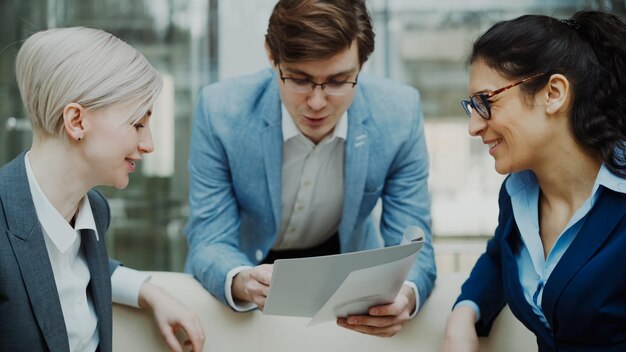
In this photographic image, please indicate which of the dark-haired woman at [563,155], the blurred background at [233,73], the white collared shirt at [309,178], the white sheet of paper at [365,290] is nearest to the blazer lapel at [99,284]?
the white sheet of paper at [365,290]

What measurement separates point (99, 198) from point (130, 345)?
477 millimetres

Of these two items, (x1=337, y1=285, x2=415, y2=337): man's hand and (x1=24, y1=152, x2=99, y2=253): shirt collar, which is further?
(x1=337, y1=285, x2=415, y2=337): man's hand

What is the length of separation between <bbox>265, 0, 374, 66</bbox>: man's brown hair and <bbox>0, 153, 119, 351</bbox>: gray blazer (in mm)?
859

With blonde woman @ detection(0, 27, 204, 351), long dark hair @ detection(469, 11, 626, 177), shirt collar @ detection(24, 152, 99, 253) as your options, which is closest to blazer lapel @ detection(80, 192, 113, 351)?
blonde woman @ detection(0, 27, 204, 351)

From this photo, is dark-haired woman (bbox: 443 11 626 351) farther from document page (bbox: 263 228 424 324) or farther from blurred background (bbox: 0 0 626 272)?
blurred background (bbox: 0 0 626 272)

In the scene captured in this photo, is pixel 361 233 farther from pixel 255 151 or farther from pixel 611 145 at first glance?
pixel 611 145

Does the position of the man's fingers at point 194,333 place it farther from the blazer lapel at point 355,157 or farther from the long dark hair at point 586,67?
the long dark hair at point 586,67

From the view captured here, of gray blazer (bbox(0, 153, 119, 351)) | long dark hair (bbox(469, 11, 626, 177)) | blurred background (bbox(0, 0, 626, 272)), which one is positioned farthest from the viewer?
blurred background (bbox(0, 0, 626, 272))

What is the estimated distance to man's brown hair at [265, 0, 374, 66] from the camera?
7.27ft

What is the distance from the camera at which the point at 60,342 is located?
5.56 feet

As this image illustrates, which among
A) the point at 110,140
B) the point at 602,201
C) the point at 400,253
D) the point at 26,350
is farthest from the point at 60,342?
the point at 602,201

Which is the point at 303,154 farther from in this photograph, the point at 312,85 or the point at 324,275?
the point at 324,275

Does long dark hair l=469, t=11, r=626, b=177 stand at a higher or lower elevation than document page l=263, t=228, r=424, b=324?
higher

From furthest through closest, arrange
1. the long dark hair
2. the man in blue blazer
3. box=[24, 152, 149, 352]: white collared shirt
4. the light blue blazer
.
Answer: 1. the light blue blazer
2. the man in blue blazer
3. the long dark hair
4. box=[24, 152, 149, 352]: white collared shirt
